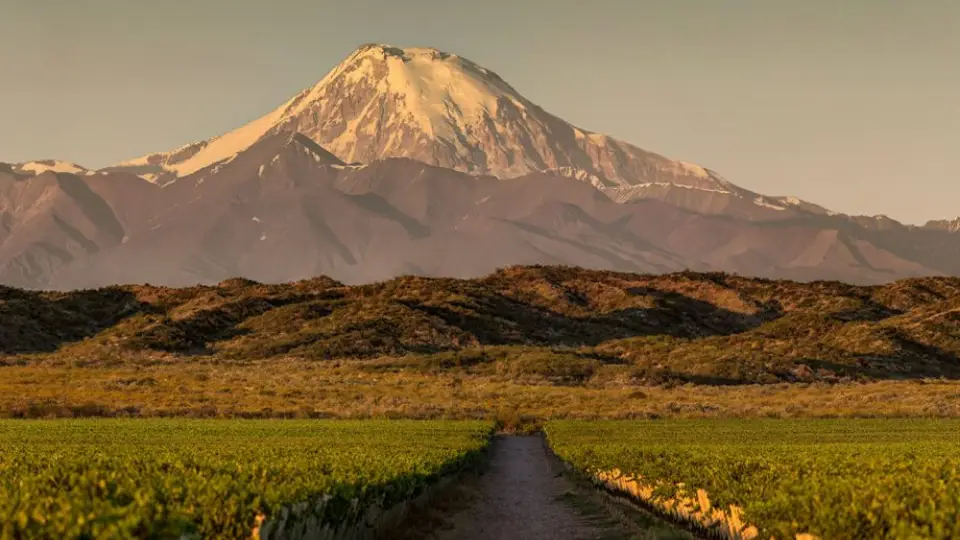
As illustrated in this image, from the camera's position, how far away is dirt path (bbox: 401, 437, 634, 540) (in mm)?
38375

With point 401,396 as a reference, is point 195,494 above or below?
above

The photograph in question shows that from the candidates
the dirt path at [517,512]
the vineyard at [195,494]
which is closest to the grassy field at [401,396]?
the dirt path at [517,512]

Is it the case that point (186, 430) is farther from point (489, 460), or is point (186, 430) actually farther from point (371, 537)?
point (371, 537)

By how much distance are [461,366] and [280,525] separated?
16681cm

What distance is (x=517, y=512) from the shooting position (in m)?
45.6

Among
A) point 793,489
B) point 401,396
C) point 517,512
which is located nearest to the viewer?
point 793,489

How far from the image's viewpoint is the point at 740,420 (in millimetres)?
104625

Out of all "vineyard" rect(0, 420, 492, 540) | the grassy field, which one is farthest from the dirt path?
the grassy field

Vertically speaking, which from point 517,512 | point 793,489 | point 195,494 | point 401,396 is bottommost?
point 401,396

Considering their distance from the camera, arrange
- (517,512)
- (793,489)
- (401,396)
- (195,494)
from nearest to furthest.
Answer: (195,494) < (793,489) < (517,512) < (401,396)

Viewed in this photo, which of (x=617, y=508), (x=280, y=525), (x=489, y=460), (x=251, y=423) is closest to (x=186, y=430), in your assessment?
(x=251, y=423)

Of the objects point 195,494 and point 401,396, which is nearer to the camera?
point 195,494

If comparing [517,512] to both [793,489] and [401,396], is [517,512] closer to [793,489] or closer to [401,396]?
[793,489]

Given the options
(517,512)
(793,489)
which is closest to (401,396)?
(517,512)
